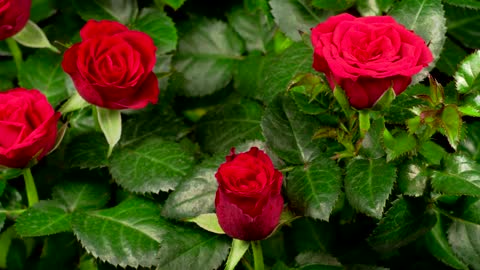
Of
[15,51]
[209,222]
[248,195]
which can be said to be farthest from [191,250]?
[15,51]

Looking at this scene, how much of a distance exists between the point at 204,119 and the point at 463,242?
1.45 feet

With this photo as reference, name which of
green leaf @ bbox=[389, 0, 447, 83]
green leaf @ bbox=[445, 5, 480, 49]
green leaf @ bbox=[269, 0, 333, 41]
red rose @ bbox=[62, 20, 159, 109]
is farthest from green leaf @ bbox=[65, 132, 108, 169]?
green leaf @ bbox=[445, 5, 480, 49]

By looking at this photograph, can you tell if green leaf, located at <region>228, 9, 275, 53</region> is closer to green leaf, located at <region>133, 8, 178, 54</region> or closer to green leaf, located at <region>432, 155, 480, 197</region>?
green leaf, located at <region>133, 8, 178, 54</region>

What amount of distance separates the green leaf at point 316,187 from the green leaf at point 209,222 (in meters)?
0.10

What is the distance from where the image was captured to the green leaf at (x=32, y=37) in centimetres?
109

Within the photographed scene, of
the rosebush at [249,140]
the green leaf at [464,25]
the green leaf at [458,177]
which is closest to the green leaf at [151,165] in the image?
the rosebush at [249,140]

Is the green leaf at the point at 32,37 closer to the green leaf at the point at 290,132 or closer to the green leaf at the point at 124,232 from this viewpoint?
the green leaf at the point at 124,232

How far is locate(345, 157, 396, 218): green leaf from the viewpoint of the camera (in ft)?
2.77

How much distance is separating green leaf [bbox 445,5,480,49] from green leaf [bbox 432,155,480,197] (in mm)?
330

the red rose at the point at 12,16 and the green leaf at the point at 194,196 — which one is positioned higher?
the red rose at the point at 12,16

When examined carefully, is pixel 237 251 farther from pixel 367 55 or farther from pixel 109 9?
pixel 109 9

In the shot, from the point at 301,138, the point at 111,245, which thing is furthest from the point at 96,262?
the point at 301,138

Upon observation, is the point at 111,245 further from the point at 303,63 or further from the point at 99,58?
the point at 303,63

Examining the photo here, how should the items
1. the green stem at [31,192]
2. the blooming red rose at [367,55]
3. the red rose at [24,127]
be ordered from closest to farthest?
1. the blooming red rose at [367,55]
2. the red rose at [24,127]
3. the green stem at [31,192]
